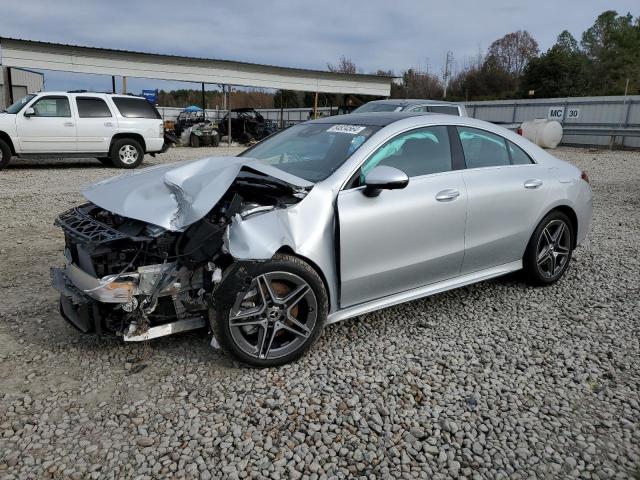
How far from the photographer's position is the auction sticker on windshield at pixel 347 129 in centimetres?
385

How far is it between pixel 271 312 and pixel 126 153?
11.5 metres

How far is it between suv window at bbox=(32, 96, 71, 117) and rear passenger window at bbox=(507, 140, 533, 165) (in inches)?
449

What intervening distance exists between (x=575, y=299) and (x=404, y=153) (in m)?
2.17

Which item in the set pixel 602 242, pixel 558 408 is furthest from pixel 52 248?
pixel 602 242

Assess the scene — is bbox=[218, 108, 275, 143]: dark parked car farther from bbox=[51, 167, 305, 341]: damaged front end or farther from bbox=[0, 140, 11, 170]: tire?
bbox=[51, 167, 305, 341]: damaged front end

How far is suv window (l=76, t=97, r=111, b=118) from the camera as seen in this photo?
12508mm

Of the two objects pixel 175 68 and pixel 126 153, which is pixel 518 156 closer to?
pixel 126 153

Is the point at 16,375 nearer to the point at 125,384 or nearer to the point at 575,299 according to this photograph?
the point at 125,384

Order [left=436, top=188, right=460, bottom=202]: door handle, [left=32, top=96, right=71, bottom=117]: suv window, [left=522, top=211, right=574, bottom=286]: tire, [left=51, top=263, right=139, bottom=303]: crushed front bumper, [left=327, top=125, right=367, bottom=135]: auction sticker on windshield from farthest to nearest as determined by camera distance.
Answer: [left=32, top=96, right=71, bottom=117]: suv window
[left=522, top=211, right=574, bottom=286]: tire
[left=327, top=125, right=367, bottom=135]: auction sticker on windshield
[left=436, top=188, right=460, bottom=202]: door handle
[left=51, top=263, right=139, bottom=303]: crushed front bumper

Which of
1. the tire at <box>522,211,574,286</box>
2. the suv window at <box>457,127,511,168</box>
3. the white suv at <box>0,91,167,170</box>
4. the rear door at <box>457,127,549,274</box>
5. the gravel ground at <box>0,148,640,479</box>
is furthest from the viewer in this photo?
the white suv at <box>0,91,167,170</box>

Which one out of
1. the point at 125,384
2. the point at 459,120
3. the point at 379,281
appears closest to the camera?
Result: the point at 125,384

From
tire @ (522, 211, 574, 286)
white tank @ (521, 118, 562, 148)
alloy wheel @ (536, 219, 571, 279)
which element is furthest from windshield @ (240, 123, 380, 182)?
white tank @ (521, 118, 562, 148)

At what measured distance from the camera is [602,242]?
253 inches

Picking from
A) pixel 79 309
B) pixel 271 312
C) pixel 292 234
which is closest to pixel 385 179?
pixel 292 234
